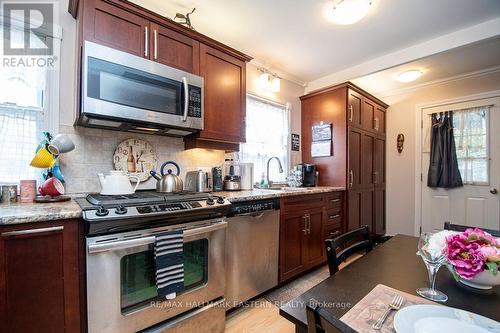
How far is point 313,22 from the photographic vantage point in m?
2.12

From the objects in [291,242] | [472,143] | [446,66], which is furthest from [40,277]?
[472,143]

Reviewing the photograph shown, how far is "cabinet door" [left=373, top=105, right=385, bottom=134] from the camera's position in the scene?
3.62m

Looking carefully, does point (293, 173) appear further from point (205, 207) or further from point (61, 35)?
point (61, 35)

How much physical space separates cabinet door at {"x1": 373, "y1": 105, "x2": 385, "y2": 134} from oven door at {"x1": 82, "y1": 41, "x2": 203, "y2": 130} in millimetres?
2919

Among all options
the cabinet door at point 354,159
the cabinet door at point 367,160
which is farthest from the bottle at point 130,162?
the cabinet door at point 367,160

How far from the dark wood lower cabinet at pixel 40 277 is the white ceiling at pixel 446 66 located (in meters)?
3.48

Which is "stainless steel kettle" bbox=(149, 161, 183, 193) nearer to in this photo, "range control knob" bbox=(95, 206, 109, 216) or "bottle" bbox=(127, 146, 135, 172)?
"bottle" bbox=(127, 146, 135, 172)

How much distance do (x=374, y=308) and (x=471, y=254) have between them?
0.40 meters

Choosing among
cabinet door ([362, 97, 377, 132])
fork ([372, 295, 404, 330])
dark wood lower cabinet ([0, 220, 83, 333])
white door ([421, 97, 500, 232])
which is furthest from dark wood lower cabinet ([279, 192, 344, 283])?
white door ([421, 97, 500, 232])

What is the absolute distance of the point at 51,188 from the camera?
57.1 inches

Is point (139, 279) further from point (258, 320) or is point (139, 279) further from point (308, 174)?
point (308, 174)

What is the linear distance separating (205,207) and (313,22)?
6.24ft

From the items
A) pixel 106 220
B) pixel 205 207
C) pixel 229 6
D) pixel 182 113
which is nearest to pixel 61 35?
pixel 182 113

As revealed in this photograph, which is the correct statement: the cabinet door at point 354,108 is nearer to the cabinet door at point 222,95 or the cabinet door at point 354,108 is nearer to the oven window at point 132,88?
the cabinet door at point 222,95
